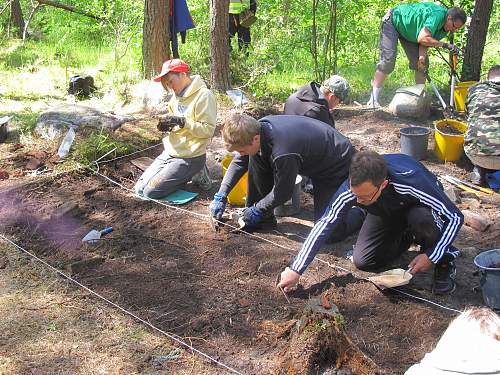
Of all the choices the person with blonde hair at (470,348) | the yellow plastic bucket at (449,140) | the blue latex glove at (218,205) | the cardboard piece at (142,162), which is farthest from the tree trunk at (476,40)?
the person with blonde hair at (470,348)

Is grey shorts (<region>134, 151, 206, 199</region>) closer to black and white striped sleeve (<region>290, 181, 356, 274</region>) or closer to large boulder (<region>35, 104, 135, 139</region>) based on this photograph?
large boulder (<region>35, 104, 135, 139</region>)

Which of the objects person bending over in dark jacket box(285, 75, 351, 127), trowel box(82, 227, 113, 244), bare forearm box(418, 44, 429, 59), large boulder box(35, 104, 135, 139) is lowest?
trowel box(82, 227, 113, 244)

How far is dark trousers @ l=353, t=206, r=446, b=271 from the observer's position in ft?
13.3

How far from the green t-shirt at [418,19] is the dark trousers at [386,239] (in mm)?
4134

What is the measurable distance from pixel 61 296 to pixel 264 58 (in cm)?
535

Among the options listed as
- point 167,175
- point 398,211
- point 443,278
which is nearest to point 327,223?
point 398,211

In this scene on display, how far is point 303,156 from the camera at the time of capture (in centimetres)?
450

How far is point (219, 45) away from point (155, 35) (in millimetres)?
888

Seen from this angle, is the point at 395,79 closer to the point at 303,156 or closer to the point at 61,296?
the point at 303,156

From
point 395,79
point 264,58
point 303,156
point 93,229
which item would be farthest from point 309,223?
point 395,79

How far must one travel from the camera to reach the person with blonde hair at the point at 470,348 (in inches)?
69.2

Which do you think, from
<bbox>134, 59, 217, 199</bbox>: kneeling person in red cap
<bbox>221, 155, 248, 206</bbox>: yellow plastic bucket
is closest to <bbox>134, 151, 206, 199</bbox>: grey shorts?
<bbox>134, 59, 217, 199</bbox>: kneeling person in red cap

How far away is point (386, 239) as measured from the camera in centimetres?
431

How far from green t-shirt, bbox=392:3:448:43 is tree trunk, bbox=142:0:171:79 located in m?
3.08
